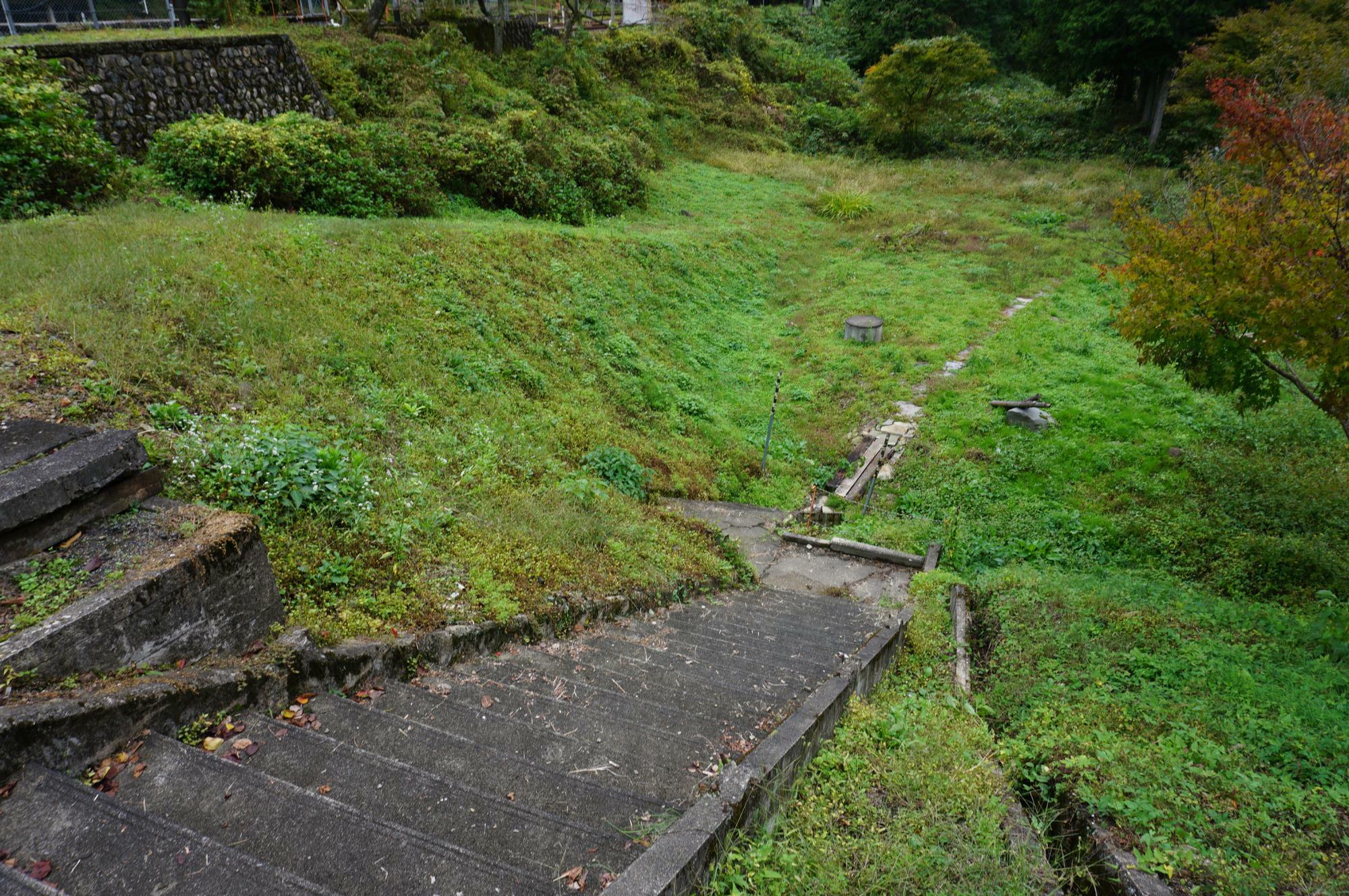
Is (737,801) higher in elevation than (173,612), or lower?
lower

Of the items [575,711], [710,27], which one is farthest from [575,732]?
[710,27]

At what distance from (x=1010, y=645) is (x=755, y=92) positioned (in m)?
33.4

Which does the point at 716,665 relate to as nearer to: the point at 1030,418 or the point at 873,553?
the point at 873,553

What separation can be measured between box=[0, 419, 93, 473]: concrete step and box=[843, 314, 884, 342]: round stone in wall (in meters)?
14.1

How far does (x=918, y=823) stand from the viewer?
351cm

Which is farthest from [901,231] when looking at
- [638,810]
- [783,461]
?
[638,810]

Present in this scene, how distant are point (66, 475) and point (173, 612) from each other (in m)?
0.89

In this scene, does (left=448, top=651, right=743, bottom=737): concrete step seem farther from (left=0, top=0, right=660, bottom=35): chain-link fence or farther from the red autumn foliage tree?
(left=0, top=0, right=660, bottom=35): chain-link fence

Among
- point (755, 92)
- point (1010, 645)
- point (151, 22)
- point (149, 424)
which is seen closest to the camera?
point (149, 424)

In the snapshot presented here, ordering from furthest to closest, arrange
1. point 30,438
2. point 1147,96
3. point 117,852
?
point 1147,96 → point 30,438 → point 117,852

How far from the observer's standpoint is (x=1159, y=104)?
27812 millimetres

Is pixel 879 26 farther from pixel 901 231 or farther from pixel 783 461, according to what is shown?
pixel 783 461

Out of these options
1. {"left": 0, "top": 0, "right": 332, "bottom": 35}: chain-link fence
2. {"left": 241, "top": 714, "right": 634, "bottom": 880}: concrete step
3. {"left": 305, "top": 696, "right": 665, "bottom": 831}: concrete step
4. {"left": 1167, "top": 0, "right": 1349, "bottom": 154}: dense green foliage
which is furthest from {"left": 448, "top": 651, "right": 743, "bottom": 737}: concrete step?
{"left": 0, "top": 0, "right": 332, "bottom": 35}: chain-link fence

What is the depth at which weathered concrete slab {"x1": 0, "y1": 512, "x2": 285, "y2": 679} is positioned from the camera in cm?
280
